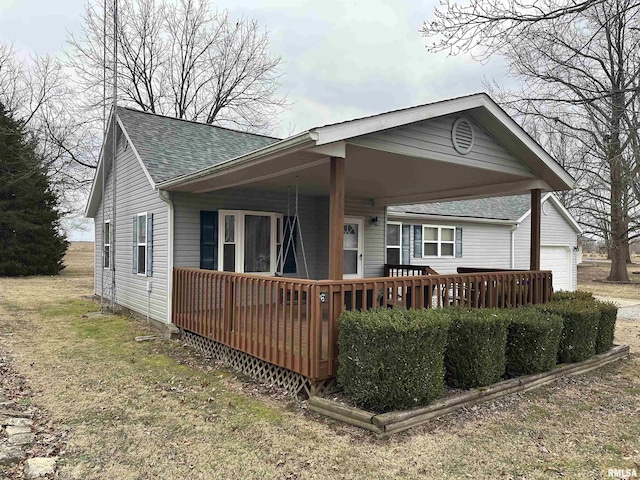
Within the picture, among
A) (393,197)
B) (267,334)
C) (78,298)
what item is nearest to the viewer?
(267,334)

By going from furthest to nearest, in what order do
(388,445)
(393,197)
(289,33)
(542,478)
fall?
(289,33), (393,197), (388,445), (542,478)

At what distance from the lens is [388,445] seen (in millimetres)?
3820

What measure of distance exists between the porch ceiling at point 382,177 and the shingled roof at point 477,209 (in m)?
4.38

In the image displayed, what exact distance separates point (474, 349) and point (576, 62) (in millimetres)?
14502

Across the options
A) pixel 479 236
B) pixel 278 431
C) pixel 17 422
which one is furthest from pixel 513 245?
pixel 17 422

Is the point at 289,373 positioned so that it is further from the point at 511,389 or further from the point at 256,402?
the point at 511,389

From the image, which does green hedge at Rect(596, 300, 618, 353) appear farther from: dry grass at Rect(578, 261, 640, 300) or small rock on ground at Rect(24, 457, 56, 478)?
dry grass at Rect(578, 261, 640, 300)

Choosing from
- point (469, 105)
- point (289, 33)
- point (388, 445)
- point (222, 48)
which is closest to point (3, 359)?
point (388, 445)

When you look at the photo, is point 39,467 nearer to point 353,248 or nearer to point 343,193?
point 343,193

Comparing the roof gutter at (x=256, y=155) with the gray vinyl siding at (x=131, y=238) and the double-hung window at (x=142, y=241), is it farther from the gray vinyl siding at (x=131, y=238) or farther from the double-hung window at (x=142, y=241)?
the double-hung window at (x=142, y=241)

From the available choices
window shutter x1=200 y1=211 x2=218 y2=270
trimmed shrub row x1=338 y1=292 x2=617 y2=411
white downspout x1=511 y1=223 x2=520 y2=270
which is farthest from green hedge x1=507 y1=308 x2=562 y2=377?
white downspout x1=511 y1=223 x2=520 y2=270

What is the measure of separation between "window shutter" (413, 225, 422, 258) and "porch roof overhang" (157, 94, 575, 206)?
4.83 metres

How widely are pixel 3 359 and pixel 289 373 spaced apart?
438 centimetres

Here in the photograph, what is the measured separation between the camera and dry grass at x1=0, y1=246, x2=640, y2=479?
3.46 metres
